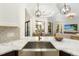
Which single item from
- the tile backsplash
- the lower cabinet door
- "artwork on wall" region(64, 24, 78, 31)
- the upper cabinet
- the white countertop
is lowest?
the lower cabinet door

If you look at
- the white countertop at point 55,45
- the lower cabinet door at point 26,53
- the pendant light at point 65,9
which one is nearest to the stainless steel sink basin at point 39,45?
the white countertop at point 55,45

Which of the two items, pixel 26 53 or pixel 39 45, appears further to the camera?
pixel 39 45

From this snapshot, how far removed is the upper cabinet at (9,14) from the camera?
138 centimetres

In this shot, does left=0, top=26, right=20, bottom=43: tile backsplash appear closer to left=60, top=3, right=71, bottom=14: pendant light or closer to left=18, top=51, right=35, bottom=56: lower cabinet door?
left=18, top=51, right=35, bottom=56: lower cabinet door

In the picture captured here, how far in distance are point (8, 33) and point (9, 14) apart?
0.36 m

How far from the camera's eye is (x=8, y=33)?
1708mm

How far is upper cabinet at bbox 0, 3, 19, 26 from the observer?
4.53 feet

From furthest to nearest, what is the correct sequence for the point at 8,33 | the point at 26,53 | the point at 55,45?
the point at 8,33 < the point at 55,45 < the point at 26,53

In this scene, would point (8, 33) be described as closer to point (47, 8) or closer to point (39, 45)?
point (39, 45)

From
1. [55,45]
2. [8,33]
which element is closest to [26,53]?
[55,45]

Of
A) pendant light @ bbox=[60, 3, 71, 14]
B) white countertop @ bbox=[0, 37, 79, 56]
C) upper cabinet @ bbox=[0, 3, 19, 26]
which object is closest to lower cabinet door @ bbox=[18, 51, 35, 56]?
white countertop @ bbox=[0, 37, 79, 56]

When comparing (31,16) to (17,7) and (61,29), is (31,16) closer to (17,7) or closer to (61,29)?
(17,7)

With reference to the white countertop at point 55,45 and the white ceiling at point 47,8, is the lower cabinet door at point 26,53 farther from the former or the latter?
the white ceiling at point 47,8

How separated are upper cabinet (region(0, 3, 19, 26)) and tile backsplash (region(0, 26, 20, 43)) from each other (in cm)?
20
